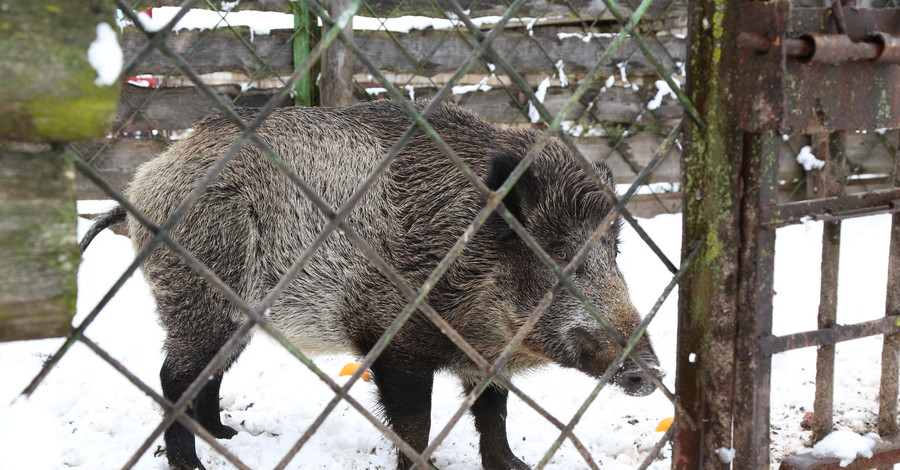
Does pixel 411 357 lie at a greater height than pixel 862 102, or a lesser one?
lesser

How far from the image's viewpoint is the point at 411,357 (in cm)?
300

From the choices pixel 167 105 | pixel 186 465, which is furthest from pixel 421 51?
pixel 186 465

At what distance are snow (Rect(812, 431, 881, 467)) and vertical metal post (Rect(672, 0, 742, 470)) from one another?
32 cm

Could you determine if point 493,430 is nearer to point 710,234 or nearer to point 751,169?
point 710,234

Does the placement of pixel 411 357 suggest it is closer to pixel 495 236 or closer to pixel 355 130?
pixel 495 236

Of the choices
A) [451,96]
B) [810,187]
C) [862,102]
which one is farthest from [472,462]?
[810,187]

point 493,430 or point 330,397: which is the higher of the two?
point 493,430

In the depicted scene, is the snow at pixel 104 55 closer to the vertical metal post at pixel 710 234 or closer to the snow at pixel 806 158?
the vertical metal post at pixel 710 234

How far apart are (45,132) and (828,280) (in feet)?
5.65

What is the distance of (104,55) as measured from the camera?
1157 mm

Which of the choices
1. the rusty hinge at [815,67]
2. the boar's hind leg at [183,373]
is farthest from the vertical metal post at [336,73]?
the rusty hinge at [815,67]

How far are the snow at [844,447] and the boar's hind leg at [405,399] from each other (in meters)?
1.53

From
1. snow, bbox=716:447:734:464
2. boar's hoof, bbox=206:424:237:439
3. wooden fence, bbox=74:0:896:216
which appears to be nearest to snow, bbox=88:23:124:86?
snow, bbox=716:447:734:464

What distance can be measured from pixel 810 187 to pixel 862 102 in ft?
17.9
